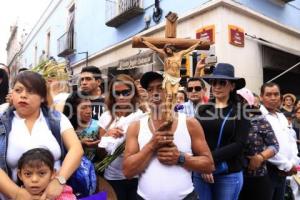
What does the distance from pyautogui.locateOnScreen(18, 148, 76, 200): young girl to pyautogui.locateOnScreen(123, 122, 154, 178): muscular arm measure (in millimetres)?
395


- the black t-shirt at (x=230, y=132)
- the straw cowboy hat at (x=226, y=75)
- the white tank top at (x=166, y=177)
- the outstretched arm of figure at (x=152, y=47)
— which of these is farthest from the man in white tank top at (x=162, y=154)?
the straw cowboy hat at (x=226, y=75)

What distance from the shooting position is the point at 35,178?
205 cm

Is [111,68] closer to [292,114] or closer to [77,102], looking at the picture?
[292,114]

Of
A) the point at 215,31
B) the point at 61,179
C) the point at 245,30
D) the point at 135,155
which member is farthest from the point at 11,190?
the point at 245,30

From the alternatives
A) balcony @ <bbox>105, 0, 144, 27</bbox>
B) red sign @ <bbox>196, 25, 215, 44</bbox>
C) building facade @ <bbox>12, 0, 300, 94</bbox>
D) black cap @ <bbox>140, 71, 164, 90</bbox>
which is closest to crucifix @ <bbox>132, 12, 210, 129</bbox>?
black cap @ <bbox>140, 71, 164, 90</bbox>

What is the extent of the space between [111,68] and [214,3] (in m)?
4.38

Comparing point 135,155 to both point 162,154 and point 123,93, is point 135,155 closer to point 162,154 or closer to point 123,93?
point 162,154

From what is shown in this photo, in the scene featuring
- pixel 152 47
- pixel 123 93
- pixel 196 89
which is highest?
pixel 152 47

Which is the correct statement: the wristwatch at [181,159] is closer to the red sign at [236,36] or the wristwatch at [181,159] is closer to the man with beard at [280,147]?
the man with beard at [280,147]

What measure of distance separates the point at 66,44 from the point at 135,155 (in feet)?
43.0

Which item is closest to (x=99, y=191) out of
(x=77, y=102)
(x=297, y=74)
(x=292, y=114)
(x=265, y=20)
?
(x=77, y=102)

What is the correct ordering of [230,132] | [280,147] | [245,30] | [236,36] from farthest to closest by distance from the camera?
[245,30], [236,36], [280,147], [230,132]

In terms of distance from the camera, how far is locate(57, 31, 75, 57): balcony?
14203 mm

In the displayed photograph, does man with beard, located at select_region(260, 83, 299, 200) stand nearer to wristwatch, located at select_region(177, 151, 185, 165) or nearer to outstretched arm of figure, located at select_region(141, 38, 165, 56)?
wristwatch, located at select_region(177, 151, 185, 165)
